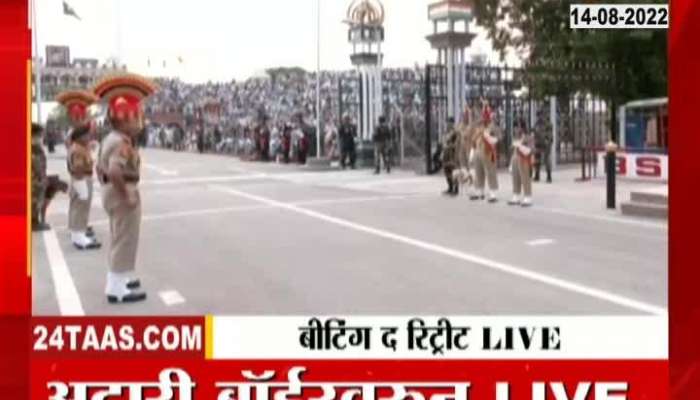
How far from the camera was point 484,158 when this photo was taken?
2473mm

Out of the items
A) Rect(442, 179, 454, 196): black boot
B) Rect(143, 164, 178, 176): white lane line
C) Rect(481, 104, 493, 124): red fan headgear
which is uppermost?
Rect(481, 104, 493, 124): red fan headgear

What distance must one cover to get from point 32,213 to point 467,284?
887 millimetres

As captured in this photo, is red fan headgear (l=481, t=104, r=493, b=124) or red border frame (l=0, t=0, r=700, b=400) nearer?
red border frame (l=0, t=0, r=700, b=400)

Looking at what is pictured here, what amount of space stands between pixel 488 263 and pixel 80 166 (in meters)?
0.88

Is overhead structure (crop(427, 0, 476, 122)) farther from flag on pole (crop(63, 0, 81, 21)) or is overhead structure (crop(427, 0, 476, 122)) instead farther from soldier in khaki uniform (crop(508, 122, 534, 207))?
flag on pole (crop(63, 0, 81, 21))

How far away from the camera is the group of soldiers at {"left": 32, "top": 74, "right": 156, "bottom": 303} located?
2184 millimetres

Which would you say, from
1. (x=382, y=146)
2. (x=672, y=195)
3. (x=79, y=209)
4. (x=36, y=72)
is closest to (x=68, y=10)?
(x=36, y=72)

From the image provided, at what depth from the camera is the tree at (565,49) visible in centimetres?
221

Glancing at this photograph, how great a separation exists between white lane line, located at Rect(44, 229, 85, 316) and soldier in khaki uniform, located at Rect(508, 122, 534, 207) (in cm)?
97

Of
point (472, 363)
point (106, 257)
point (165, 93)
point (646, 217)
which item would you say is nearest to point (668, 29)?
point (646, 217)

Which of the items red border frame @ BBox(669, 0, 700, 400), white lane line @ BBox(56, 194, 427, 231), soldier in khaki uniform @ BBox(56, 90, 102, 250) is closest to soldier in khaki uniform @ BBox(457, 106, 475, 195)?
white lane line @ BBox(56, 194, 427, 231)

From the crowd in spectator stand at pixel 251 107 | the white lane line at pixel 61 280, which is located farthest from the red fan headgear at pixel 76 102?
the white lane line at pixel 61 280

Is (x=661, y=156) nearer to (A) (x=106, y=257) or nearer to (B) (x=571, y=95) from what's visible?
(B) (x=571, y=95)

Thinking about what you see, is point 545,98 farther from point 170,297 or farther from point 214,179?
point 170,297
